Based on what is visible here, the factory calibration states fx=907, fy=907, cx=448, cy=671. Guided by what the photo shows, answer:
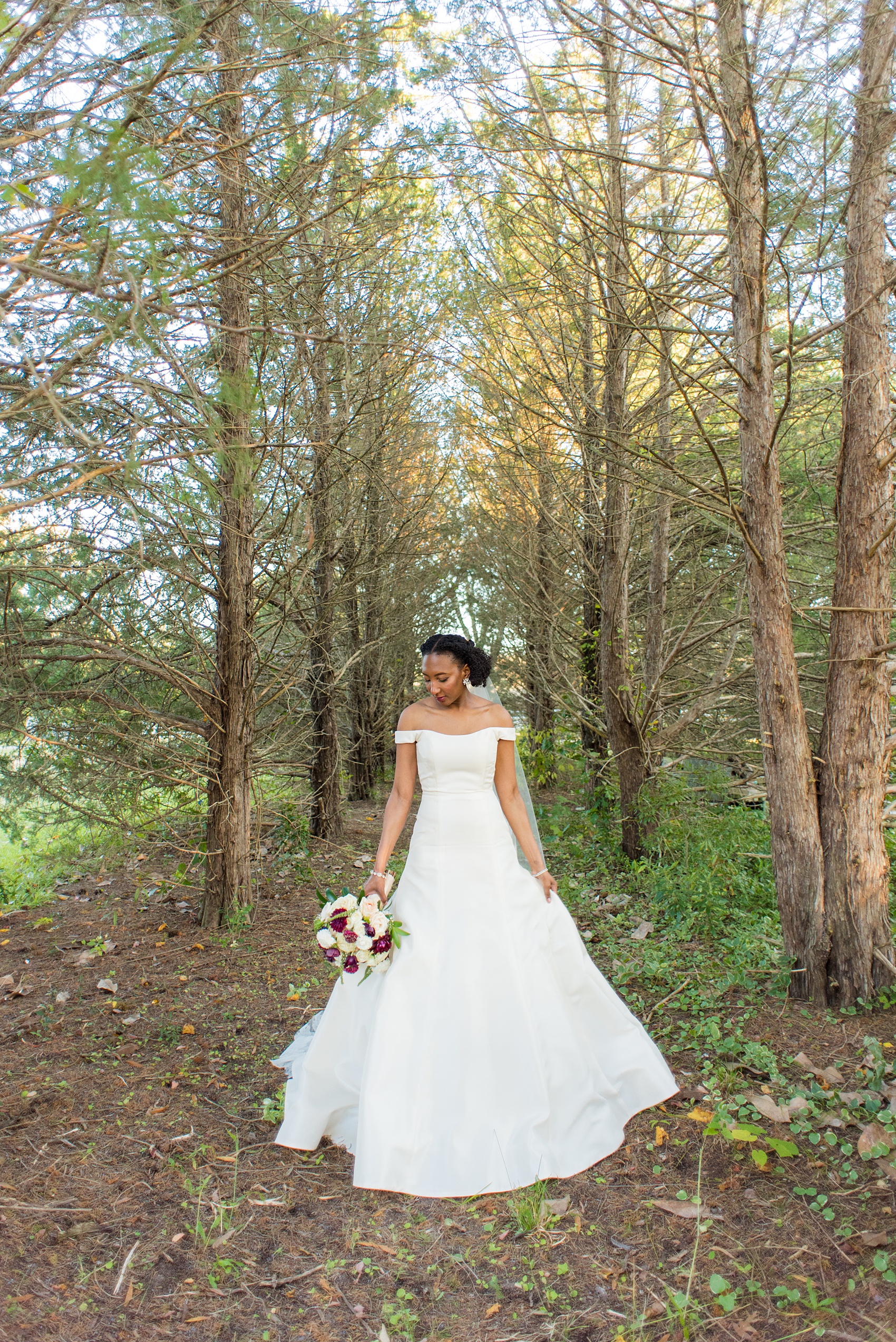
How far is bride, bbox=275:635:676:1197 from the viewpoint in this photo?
3.52 metres

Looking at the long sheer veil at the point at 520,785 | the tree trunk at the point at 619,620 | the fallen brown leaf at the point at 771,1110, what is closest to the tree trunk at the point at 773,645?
the fallen brown leaf at the point at 771,1110

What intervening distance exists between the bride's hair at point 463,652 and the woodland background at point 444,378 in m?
1.18

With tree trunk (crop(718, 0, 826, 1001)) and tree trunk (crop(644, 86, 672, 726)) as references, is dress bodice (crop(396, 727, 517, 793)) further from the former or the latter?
tree trunk (crop(644, 86, 672, 726))

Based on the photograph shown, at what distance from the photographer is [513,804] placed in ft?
14.3

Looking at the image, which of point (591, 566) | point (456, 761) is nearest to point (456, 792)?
point (456, 761)

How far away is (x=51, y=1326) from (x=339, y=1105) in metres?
1.43

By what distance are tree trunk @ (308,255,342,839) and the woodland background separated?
0.07 meters

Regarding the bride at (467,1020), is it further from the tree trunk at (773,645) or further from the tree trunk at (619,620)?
the tree trunk at (619,620)

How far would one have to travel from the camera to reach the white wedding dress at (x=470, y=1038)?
3.50 metres

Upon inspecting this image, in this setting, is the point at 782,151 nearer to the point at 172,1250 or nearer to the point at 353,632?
the point at 172,1250

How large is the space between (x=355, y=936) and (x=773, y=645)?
2.58m

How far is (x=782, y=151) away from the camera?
4.06 metres

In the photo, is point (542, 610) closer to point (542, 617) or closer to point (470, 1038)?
point (542, 617)

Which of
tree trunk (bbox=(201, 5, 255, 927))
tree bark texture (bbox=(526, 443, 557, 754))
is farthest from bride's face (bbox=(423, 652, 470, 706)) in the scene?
tree bark texture (bbox=(526, 443, 557, 754))
